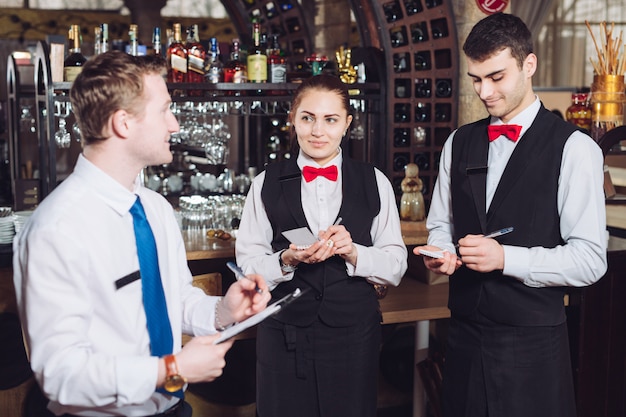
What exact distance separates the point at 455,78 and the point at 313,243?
209 centimetres

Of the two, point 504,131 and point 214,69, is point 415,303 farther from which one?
point 214,69

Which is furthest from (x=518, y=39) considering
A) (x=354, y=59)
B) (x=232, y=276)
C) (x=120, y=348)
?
(x=354, y=59)

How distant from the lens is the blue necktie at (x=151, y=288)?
1.55m

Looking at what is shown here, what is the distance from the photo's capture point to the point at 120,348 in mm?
1501

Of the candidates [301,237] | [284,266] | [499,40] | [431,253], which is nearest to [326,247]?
[301,237]

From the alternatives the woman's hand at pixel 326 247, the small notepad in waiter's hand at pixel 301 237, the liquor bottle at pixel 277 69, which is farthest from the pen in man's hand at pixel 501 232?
the liquor bottle at pixel 277 69

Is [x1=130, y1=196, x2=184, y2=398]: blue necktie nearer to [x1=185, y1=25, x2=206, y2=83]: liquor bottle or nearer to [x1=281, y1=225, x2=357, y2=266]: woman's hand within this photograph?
[x1=281, y1=225, x2=357, y2=266]: woman's hand

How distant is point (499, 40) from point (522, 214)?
20.0 inches

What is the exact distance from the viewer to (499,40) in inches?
81.5

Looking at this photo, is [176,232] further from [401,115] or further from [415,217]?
[401,115]

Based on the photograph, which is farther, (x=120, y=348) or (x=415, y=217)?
(x=415, y=217)

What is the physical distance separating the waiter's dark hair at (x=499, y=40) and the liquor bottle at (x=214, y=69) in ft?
6.04

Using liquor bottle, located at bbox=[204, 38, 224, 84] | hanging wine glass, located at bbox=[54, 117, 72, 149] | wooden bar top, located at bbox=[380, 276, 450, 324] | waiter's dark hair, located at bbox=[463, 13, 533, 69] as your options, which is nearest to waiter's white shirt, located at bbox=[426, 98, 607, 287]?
waiter's dark hair, located at bbox=[463, 13, 533, 69]

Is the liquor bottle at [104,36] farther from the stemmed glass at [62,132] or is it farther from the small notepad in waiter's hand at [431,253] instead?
the small notepad in waiter's hand at [431,253]
